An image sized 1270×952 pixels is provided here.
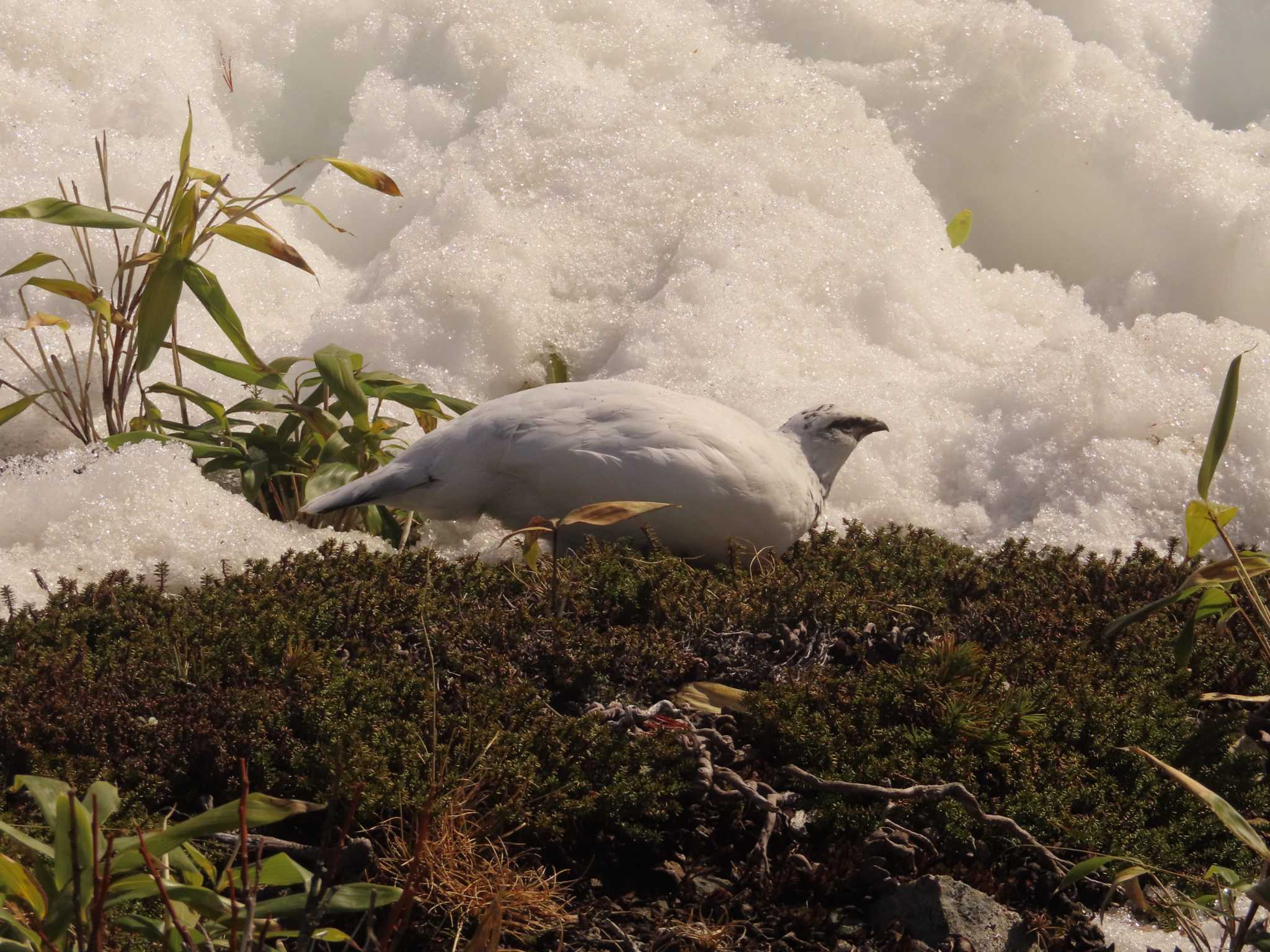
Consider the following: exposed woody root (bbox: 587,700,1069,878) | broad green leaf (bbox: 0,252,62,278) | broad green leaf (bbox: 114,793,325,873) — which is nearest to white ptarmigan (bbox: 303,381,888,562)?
exposed woody root (bbox: 587,700,1069,878)

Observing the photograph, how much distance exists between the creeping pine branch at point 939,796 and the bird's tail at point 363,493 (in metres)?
1.72

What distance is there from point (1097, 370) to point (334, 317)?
3301 millimetres

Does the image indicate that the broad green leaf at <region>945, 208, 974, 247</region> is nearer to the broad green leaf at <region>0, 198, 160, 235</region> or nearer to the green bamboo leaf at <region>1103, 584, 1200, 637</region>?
the broad green leaf at <region>0, 198, 160, 235</region>

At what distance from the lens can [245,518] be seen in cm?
404

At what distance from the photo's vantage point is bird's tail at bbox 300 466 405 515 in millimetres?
3729

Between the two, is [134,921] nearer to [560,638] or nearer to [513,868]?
[513,868]

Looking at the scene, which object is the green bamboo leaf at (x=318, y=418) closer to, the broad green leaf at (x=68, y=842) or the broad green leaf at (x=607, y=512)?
the broad green leaf at (x=607, y=512)

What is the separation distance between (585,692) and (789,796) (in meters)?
0.61

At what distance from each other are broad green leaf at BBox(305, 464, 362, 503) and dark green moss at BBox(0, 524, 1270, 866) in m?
0.33

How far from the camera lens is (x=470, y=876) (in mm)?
2232

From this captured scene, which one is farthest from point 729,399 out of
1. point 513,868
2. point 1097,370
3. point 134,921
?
point 134,921

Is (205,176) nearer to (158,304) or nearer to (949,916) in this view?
(158,304)

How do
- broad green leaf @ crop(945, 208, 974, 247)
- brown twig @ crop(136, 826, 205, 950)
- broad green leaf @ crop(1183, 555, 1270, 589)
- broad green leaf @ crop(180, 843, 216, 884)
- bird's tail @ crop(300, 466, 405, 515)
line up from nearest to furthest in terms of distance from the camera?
brown twig @ crop(136, 826, 205, 950), broad green leaf @ crop(180, 843, 216, 884), broad green leaf @ crop(1183, 555, 1270, 589), bird's tail @ crop(300, 466, 405, 515), broad green leaf @ crop(945, 208, 974, 247)

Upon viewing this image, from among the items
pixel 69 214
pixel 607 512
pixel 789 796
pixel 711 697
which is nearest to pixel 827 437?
pixel 607 512
